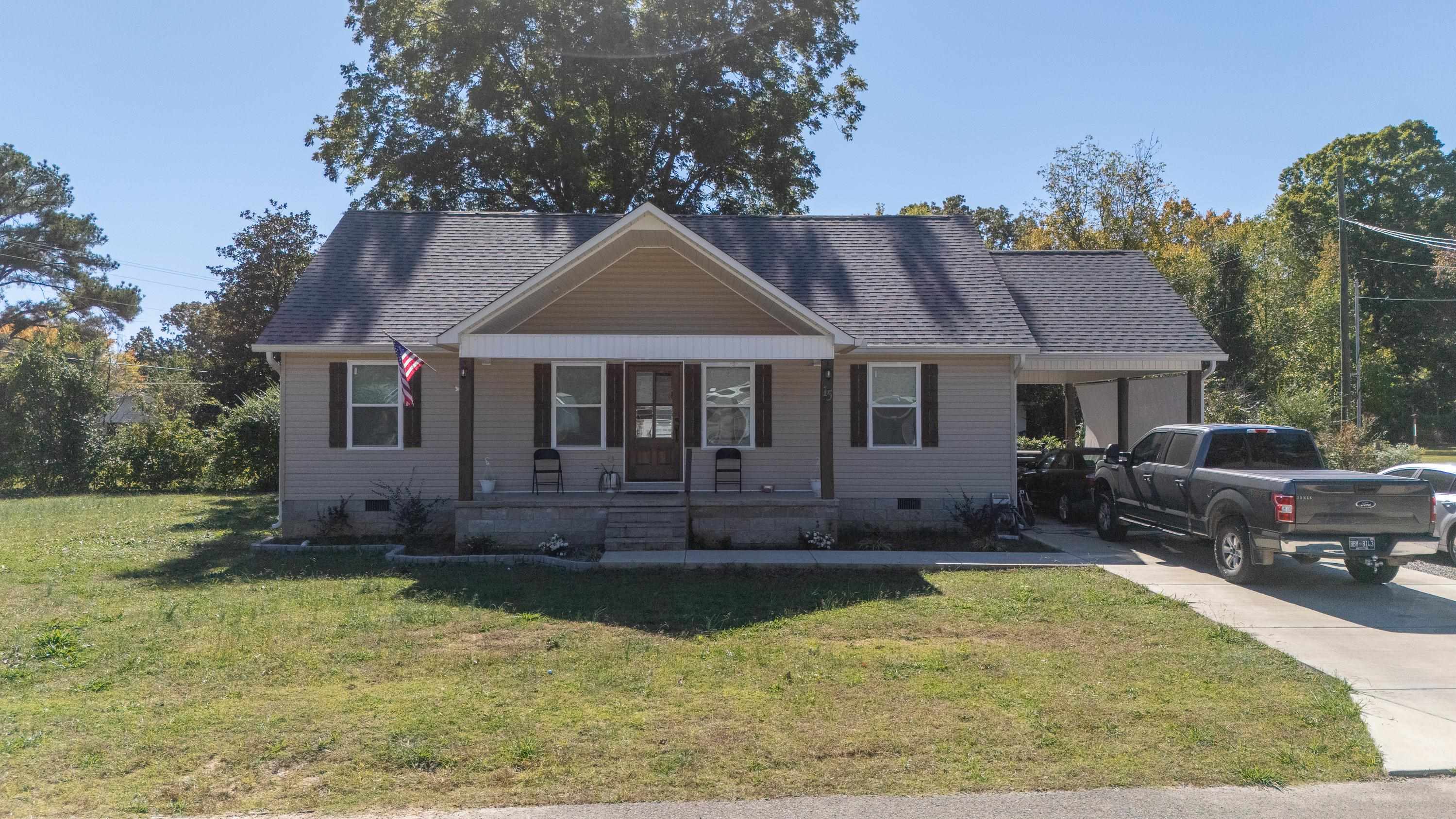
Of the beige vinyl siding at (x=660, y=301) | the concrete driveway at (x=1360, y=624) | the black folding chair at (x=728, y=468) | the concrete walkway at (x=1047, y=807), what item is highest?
the beige vinyl siding at (x=660, y=301)

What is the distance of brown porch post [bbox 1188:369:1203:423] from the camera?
646 inches

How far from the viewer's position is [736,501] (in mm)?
13961

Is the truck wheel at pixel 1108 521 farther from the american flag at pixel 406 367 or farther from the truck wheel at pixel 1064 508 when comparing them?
the american flag at pixel 406 367

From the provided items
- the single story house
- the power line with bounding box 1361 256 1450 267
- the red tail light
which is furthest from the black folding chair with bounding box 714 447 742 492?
the power line with bounding box 1361 256 1450 267

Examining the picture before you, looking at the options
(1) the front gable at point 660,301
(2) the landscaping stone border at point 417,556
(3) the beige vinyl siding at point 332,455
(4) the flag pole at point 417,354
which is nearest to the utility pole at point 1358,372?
(1) the front gable at point 660,301

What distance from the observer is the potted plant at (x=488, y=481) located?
15.0m

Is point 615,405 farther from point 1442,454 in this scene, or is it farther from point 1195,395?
point 1442,454

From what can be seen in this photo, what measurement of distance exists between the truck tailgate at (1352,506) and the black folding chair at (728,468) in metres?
8.03

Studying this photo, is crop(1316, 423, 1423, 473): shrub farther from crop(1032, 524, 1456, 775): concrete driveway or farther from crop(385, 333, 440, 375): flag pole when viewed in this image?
crop(385, 333, 440, 375): flag pole

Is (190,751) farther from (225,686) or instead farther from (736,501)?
(736,501)

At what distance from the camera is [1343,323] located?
25234mm

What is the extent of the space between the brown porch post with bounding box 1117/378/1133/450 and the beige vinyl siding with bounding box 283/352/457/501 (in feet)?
45.2

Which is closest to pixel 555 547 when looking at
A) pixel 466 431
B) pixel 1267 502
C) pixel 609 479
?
pixel 466 431

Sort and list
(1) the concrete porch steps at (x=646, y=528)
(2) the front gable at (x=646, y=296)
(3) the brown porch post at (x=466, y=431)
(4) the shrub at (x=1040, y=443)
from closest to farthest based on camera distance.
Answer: (1) the concrete porch steps at (x=646, y=528)
(2) the front gable at (x=646, y=296)
(3) the brown porch post at (x=466, y=431)
(4) the shrub at (x=1040, y=443)
